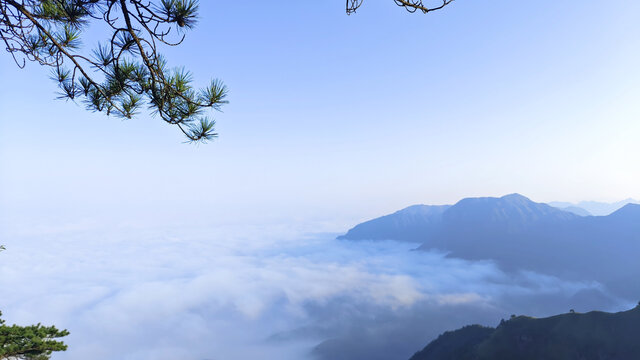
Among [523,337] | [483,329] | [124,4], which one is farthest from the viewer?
[483,329]

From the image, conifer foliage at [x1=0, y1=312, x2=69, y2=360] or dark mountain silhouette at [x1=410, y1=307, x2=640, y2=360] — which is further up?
conifer foliage at [x1=0, y1=312, x2=69, y2=360]

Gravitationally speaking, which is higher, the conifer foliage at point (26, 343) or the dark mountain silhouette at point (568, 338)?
the conifer foliage at point (26, 343)

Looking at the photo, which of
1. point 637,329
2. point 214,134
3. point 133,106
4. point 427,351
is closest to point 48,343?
point 133,106

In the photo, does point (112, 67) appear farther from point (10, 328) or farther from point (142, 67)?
point (10, 328)

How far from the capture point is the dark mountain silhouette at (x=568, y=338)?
Result: 6969 cm

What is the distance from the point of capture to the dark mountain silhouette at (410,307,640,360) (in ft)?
229

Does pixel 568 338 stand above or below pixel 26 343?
below

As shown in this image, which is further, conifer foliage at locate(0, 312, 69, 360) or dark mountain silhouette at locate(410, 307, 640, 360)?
dark mountain silhouette at locate(410, 307, 640, 360)

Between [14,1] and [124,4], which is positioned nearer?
[124,4]

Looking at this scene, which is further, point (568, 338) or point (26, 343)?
point (568, 338)

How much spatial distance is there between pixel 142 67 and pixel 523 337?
11110cm

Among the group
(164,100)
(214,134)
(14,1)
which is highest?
(14,1)

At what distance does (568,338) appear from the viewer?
75.2m

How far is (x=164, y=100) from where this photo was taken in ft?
19.1
